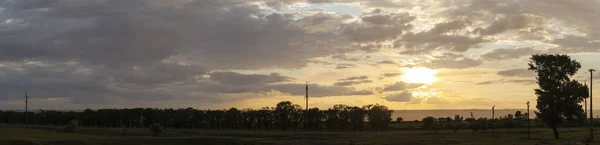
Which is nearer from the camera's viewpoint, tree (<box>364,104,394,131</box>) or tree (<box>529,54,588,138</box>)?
tree (<box>529,54,588,138</box>)

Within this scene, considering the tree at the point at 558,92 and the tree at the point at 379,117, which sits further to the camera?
the tree at the point at 379,117

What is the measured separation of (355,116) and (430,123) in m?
26.1

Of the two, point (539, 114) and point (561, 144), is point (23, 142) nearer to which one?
point (561, 144)

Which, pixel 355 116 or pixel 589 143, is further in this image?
pixel 355 116

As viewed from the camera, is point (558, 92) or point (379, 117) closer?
point (558, 92)

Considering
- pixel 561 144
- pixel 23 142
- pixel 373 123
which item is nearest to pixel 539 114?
pixel 561 144

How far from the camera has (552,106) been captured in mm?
95938

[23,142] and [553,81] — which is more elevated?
[553,81]

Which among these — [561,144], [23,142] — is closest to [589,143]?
[561,144]

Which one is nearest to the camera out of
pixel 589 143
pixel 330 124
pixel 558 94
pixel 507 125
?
pixel 589 143

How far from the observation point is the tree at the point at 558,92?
94.6 meters

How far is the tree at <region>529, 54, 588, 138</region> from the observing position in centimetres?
9456

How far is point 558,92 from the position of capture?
9512 centimetres

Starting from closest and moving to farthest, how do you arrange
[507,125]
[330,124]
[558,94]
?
[558,94], [507,125], [330,124]
